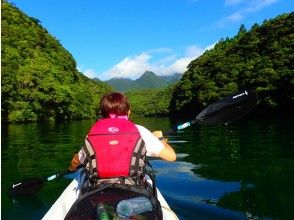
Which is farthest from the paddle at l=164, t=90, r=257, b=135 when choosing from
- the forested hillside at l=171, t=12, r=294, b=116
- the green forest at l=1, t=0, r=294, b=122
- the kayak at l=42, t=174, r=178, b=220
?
the forested hillside at l=171, t=12, r=294, b=116

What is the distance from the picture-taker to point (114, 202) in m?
4.45

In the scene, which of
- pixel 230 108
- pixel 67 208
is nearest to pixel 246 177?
pixel 230 108

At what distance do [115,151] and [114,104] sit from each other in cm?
55

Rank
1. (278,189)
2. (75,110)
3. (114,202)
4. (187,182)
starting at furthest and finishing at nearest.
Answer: (75,110), (187,182), (278,189), (114,202)

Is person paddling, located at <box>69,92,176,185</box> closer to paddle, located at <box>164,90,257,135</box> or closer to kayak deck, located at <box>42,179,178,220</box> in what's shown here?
kayak deck, located at <box>42,179,178,220</box>

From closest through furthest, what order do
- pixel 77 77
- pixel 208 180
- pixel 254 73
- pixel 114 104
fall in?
pixel 114 104 → pixel 208 180 → pixel 254 73 → pixel 77 77

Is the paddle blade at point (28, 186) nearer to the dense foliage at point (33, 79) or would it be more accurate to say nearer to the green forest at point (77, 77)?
the dense foliage at point (33, 79)

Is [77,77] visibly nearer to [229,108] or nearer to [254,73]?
[254,73]

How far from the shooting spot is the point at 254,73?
66.6 m

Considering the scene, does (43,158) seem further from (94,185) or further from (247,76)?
(247,76)

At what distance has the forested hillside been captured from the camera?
60250 mm

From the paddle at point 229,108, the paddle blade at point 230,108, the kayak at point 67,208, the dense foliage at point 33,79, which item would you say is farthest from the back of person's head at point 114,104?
the dense foliage at point 33,79

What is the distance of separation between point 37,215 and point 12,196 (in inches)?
52.0

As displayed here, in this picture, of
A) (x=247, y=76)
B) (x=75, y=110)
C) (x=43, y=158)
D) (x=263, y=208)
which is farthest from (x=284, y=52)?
(x=263, y=208)
